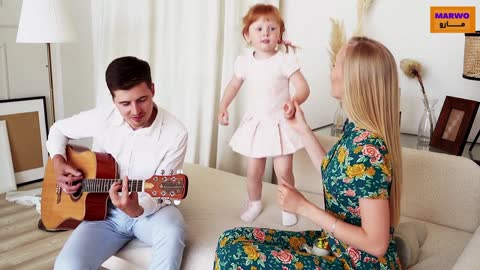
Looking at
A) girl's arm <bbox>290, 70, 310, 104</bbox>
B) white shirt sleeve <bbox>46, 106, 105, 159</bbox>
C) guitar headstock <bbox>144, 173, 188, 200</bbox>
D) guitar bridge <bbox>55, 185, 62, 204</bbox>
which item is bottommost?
guitar bridge <bbox>55, 185, 62, 204</bbox>

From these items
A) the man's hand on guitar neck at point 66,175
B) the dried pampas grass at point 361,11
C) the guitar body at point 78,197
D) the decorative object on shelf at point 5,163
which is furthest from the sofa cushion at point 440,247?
the decorative object on shelf at point 5,163

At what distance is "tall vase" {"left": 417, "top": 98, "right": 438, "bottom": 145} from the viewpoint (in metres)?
2.01

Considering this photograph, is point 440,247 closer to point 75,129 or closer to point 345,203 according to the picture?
point 345,203

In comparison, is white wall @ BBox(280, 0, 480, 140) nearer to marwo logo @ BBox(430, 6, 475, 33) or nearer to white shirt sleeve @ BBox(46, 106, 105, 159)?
marwo logo @ BBox(430, 6, 475, 33)

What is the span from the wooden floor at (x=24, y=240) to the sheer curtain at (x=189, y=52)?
80 centimetres

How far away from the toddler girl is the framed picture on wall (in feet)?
5.04

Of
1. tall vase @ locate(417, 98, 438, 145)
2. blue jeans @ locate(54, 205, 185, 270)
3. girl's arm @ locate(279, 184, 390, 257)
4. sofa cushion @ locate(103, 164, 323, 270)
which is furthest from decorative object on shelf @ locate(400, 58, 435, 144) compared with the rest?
blue jeans @ locate(54, 205, 185, 270)

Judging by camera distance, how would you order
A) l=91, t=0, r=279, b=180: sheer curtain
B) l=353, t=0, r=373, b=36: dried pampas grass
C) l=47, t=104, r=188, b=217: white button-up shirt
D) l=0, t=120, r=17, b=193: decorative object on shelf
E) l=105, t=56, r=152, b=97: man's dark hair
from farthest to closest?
l=0, t=120, r=17, b=193: decorative object on shelf < l=91, t=0, r=279, b=180: sheer curtain < l=353, t=0, r=373, b=36: dried pampas grass < l=47, t=104, r=188, b=217: white button-up shirt < l=105, t=56, r=152, b=97: man's dark hair

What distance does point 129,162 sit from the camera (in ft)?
5.53

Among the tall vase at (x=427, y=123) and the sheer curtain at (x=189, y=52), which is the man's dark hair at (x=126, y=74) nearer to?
the sheer curtain at (x=189, y=52)

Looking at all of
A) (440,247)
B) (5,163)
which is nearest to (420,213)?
(440,247)

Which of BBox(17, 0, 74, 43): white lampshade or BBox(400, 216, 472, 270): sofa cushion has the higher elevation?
BBox(17, 0, 74, 43): white lampshade

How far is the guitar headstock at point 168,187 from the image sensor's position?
1.46 meters

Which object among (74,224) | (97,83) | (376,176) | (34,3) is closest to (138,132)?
(74,224)
